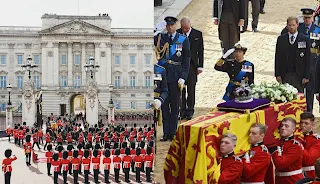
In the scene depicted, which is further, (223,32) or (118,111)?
(118,111)

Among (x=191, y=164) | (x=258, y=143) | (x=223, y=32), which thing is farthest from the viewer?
(x=223, y=32)

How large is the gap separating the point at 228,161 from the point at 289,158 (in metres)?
0.72

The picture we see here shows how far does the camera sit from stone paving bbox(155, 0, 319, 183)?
4539 mm

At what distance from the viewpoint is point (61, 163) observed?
5.39 meters

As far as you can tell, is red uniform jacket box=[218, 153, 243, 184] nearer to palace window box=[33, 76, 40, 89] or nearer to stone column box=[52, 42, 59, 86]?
stone column box=[52, 42, 59, 86]

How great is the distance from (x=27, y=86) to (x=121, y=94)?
38.2 inches

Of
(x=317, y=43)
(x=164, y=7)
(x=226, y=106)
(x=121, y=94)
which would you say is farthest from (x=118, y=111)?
(x=317, y=43)

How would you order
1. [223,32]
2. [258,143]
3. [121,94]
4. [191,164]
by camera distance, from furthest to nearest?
[121,94] < [223,32] < [258,143] < [191,164]

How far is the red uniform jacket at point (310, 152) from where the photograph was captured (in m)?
4.42

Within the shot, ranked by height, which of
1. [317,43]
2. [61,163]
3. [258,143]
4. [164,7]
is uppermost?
[164,7]

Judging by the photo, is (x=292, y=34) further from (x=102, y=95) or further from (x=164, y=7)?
(x=102, y=95)

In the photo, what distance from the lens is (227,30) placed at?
457 cm

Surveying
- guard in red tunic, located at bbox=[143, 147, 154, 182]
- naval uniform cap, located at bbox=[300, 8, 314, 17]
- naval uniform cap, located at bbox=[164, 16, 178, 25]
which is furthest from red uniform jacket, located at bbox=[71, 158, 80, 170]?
naval uniform cap, located at bbox=[300, 8, 314, 17]

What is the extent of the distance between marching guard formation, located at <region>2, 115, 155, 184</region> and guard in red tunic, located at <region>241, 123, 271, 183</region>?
150 cm
